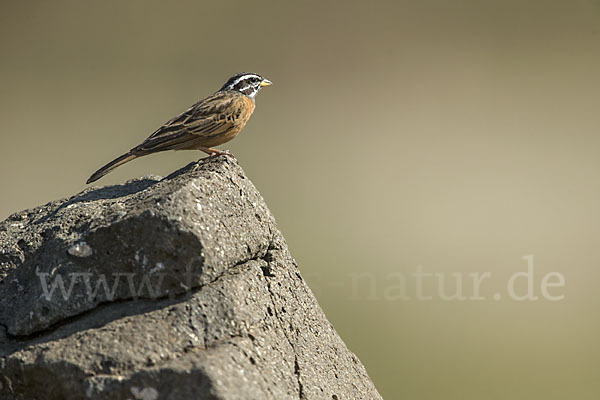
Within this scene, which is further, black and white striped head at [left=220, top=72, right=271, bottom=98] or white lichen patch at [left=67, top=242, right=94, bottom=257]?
black and white striped head at [left=220, top=72, right=271, bottom=98]

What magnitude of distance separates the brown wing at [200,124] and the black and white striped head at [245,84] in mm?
376

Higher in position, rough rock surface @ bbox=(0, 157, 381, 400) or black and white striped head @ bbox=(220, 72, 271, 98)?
black and white striped head @ bbox=(220, 72, 271, 98)

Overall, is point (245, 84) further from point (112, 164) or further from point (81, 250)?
point (81, 250)

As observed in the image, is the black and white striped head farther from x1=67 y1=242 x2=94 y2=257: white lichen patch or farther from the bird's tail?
x1=67 y1=242 x2=94 y2=257: white lichen patch

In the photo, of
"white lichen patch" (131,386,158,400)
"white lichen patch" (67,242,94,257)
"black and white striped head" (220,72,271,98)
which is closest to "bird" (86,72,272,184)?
"black and white striped head" (220,72,271,98)

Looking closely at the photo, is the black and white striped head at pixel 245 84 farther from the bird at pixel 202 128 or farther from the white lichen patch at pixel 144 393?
the white lichen patch at pixel 144 393

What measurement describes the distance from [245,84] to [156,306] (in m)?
3.39

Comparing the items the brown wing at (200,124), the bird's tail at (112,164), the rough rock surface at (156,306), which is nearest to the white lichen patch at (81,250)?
the rough rock surface at (156,306)

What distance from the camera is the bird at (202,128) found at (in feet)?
17.5

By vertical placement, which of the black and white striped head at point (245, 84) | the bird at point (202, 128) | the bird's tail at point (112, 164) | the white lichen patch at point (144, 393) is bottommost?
the white lichen patch at point (144, 393)

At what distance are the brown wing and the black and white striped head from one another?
1.23 ft

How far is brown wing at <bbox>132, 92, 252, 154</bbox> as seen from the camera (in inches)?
213

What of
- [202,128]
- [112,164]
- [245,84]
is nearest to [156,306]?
[112,164]

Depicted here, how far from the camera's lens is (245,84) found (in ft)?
21.6
